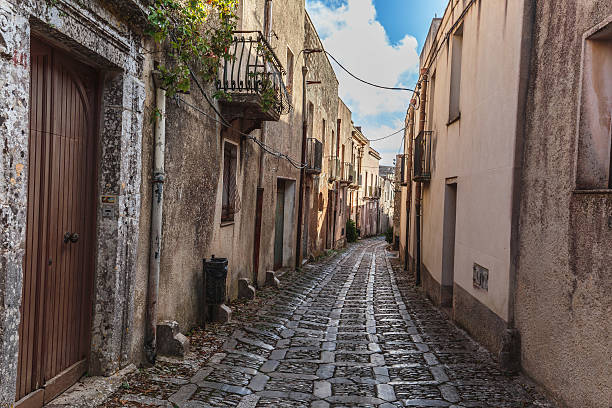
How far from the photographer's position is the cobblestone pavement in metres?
4.54

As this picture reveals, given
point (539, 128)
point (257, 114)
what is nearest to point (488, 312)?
point (539, 128)

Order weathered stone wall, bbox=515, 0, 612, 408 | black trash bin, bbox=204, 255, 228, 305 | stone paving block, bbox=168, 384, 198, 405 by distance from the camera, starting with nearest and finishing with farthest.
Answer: weathered stone wall, bbox=515, 0, 612, 408 → stone paving block, bbox=168, 384, 198, 405 → black trash bin, bbox=204, 255, 228, 305

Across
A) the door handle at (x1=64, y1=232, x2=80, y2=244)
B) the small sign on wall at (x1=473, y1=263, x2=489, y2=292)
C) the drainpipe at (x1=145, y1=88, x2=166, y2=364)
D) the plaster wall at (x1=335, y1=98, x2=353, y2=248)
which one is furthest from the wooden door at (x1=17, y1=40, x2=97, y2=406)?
the plaster wall at (x1=335, y1=98, x2=353, y2=248)

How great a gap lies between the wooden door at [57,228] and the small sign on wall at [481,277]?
4.57 meters

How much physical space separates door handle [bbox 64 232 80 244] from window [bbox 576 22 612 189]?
413cm

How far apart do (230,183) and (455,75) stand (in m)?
4.49

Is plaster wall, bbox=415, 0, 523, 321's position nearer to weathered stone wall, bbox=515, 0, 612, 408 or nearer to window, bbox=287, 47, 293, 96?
weathered stone wall, bbox=515, 0, 612, 408

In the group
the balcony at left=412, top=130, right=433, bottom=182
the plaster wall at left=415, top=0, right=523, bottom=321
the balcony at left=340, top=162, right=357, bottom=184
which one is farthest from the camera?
the balcony at left=340, top=162, right=357, bottom=184

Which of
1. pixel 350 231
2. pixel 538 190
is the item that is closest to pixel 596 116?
pixel 538 190

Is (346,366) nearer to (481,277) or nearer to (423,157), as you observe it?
(481,277)

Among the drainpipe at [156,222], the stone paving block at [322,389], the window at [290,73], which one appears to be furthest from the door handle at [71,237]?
the window at [290,73]

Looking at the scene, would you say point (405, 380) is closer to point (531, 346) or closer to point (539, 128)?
point (531, 346)

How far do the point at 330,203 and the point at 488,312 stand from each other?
638 inches

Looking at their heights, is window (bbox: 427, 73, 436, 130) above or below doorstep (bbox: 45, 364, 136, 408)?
above
